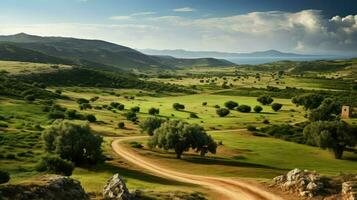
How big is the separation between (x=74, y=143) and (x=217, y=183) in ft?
72.2

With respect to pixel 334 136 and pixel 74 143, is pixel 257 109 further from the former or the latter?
pixel 74 143

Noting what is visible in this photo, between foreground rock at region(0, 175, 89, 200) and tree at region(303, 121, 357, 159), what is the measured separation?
5802 cm

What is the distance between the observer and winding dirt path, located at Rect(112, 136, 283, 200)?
40125 mm

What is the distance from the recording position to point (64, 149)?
58.2 m

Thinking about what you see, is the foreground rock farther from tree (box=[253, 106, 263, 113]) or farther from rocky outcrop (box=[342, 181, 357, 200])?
tree (box=[253, 106, 263, 113])

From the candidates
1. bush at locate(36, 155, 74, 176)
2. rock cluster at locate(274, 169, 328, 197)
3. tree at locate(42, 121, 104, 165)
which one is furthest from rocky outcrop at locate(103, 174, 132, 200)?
tree at locate(42, 121, 104, 165)

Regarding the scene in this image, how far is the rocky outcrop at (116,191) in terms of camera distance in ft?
105

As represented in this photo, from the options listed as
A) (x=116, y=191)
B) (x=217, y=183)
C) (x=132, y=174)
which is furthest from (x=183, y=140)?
(x=116, y=191)

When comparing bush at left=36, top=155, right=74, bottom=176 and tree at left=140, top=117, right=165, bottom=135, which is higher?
bush at left=36, top=155, right=74, bottom=176

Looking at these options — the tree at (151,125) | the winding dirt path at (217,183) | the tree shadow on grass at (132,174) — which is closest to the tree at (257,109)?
the tree at (151,125)

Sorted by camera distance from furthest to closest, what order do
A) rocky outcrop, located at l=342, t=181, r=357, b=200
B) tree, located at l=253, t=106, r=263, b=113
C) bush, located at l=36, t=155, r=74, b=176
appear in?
tree, located at l=253, t=106, r=263, b=113
bush, located at l=36, t=155, r=74, b=176
rocky outcrop, located at l=342, t=181, r=357, b=200

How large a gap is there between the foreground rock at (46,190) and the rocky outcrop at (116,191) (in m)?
2.91

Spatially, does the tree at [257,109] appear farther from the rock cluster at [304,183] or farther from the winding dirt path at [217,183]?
the rock cluster at [304,183]

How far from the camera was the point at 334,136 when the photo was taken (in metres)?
79.6
